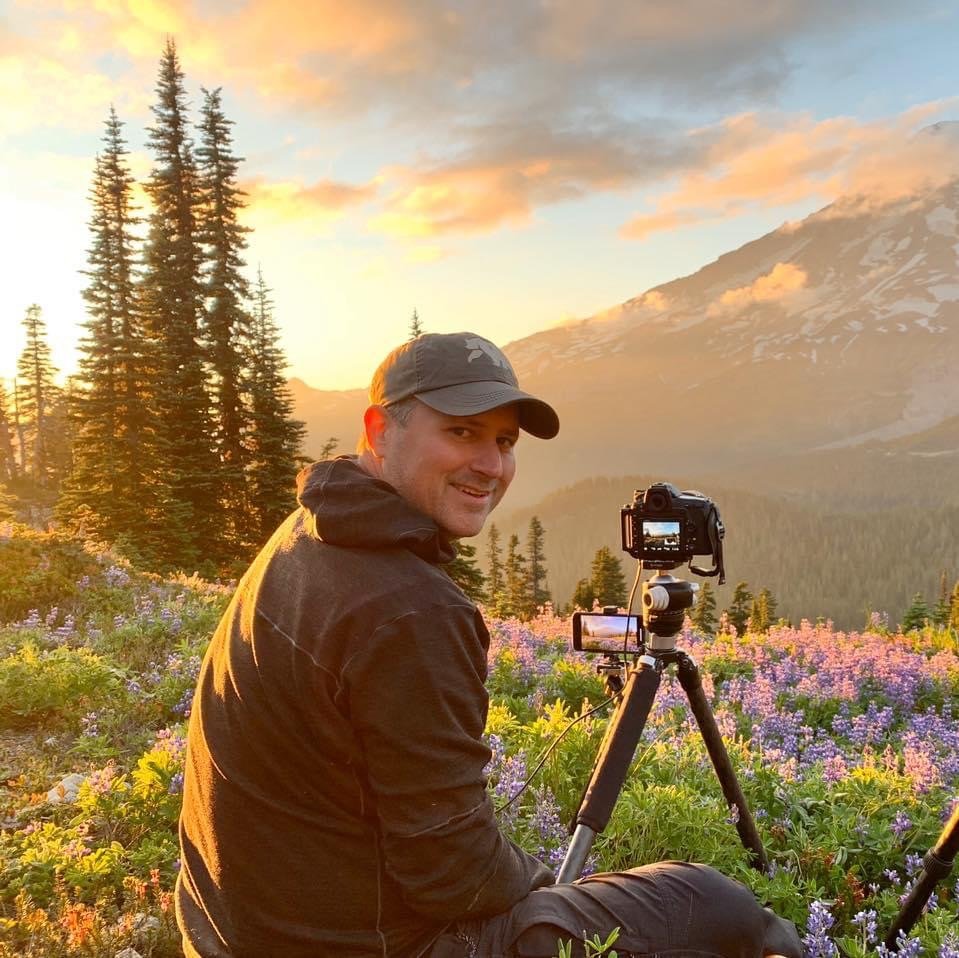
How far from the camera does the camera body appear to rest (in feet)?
11.1

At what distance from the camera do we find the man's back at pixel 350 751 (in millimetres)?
2037

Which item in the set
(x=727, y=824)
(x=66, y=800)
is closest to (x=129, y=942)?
(x=66, y=800)

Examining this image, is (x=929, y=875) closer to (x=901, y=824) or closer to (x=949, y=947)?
(x=949, y=947)

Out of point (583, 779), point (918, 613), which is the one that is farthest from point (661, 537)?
point (918, 613)

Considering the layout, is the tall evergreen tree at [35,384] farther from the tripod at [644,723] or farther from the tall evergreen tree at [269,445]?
the tripod at [644,723]

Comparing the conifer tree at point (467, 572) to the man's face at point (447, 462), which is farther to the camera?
the conifer tree at point (467, 572)

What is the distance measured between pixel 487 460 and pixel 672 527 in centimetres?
129

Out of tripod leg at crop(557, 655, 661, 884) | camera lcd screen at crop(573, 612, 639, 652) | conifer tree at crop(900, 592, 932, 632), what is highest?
camera lcd screen at crop(573, 612, 639, 652)

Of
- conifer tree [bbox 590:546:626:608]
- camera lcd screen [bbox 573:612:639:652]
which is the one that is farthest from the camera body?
conifer tree [bbox 590:546:626:608]

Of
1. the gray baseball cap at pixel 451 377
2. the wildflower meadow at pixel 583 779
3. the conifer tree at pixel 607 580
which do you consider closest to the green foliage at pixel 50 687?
the wildflower meadow at pixel 583 779

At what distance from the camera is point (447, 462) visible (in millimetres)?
2461

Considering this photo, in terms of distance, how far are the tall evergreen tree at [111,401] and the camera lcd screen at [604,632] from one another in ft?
75.2

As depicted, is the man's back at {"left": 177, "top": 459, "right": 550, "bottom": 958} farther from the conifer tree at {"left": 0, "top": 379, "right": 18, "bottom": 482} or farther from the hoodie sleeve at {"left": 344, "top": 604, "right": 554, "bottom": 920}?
the conifer tree at {"left": 0, "top": 379, "right": 18, "bottom": 482}

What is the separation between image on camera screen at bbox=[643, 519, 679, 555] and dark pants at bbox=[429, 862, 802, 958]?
132 cm
